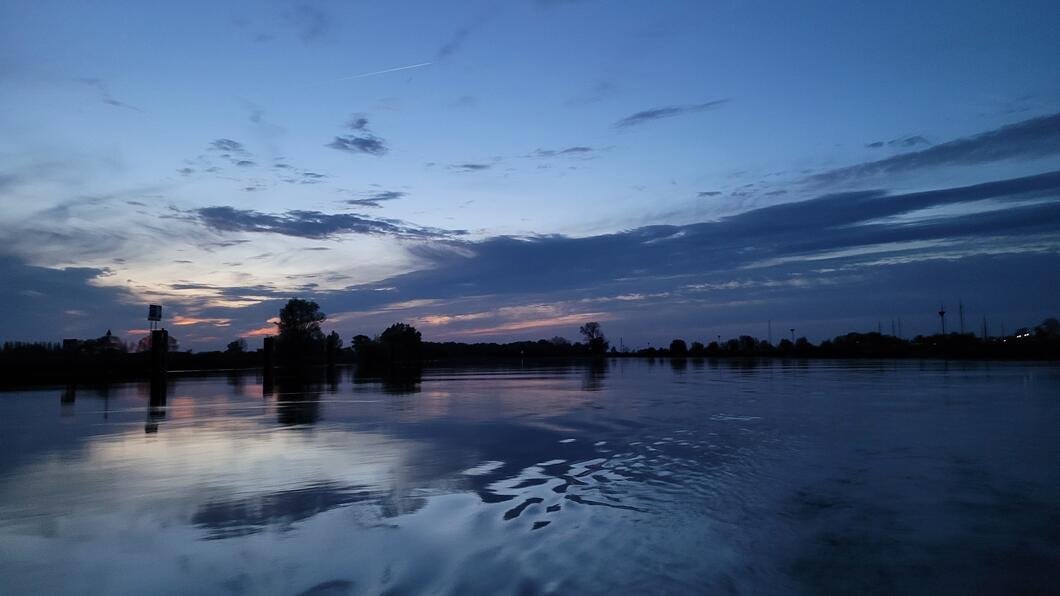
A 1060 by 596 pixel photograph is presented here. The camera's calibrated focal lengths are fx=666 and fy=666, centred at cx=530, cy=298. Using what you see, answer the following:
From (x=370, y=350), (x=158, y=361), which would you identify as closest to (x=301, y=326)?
(x=370, y=350)

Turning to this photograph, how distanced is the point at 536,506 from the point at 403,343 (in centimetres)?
9681

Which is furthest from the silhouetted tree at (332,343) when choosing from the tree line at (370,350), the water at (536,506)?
the water at (536,506)

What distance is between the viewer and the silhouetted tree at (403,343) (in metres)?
99.5

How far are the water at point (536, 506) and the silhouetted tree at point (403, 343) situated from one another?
84364 millimetres

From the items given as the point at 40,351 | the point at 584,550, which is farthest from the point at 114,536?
the point at 40,351

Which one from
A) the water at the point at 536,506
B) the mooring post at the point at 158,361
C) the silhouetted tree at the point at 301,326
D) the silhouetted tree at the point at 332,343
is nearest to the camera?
the water at the point at 536,506

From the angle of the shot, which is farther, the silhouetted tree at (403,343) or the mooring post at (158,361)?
the silhouetted tree at (403,343)

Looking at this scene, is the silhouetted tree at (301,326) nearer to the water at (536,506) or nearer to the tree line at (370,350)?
the tree line at (370,350)

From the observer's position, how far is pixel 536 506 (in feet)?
23.9

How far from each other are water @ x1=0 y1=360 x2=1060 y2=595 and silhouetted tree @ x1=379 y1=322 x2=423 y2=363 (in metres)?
84.4

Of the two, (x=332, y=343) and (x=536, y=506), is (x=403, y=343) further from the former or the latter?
(x=536, y=506)

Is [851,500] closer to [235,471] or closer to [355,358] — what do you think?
[235,471]

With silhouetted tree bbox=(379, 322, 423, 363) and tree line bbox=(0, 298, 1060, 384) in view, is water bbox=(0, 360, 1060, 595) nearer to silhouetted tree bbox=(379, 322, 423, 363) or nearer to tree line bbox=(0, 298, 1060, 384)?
tree line bbox=(0, 298, 1060, 384)

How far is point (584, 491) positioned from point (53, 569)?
17.1ft
